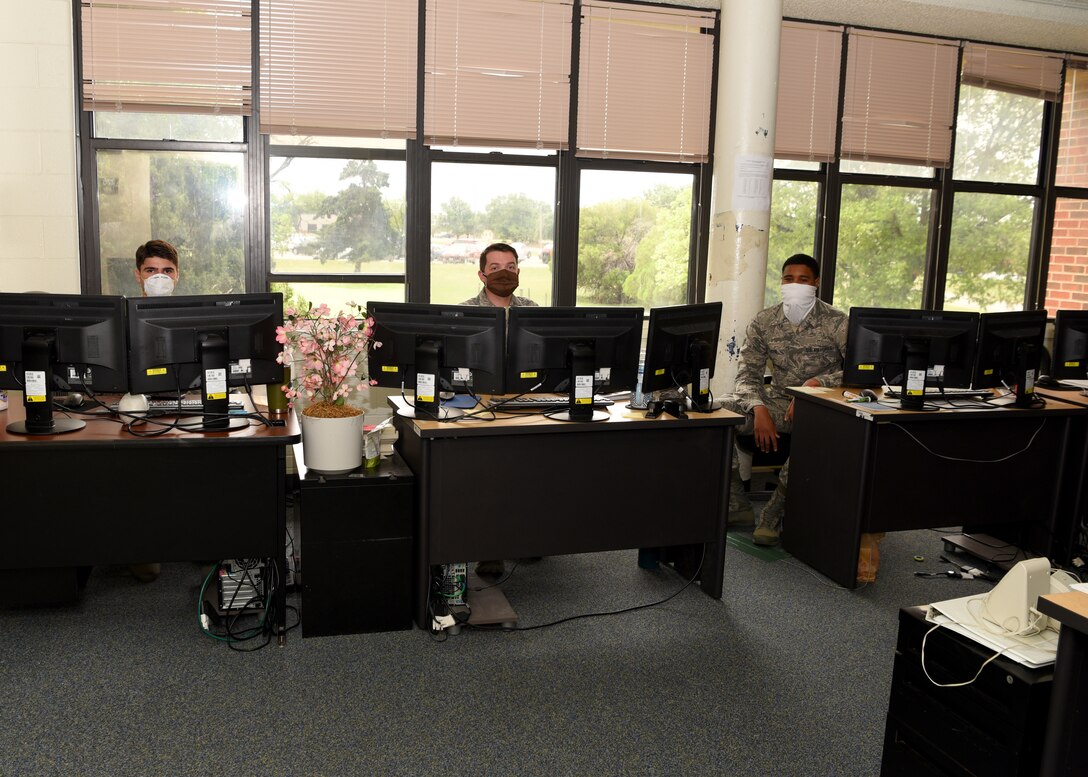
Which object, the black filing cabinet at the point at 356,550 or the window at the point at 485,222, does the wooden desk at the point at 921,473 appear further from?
the window at the point at 485,222

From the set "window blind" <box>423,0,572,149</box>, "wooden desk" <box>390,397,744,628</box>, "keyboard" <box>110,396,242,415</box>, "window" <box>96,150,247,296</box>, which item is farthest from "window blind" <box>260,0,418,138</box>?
"wooden desk" <box>390,397,744,628</box>

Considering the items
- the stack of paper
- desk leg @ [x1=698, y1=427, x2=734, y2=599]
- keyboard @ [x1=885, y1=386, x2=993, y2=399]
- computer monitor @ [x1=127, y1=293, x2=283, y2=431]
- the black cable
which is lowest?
the black cable

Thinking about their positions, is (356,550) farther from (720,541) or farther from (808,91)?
(808,91)

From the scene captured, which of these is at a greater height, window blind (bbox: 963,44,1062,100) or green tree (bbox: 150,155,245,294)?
window blind (bbox: 963,44,1062,100)

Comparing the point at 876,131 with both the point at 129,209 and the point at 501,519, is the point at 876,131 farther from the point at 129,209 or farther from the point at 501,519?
the point at 129,209

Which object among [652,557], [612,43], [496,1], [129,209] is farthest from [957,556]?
[129,209]

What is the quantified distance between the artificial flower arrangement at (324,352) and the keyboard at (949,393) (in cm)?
236

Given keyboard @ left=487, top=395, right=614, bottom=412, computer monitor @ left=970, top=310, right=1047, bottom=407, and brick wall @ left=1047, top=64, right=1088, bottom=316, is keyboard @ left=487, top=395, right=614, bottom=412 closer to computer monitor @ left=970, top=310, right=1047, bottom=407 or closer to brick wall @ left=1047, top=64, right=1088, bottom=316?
computer monitor @ left=970, top=310, right=1047, bottom=407

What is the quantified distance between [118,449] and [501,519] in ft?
4.31

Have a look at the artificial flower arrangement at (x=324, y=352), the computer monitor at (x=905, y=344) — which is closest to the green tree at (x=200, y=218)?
the artificial flower arrangement at (x=324, y=352)

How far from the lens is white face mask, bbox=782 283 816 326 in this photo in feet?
14.4

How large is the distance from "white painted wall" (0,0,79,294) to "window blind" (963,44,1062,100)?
5.42 meters

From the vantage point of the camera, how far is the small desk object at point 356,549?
3016 millimetres

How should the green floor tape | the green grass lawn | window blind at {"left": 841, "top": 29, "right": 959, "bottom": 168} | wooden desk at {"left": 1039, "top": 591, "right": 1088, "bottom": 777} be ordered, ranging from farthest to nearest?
window blind at {"left": 841, "top": 29, "right": 959, "bottom": 168} < the green grass lawn < the green floor tape < wooden desk at {"left": 1039, "top": 591, "right": 1088, "bottom": 777}
